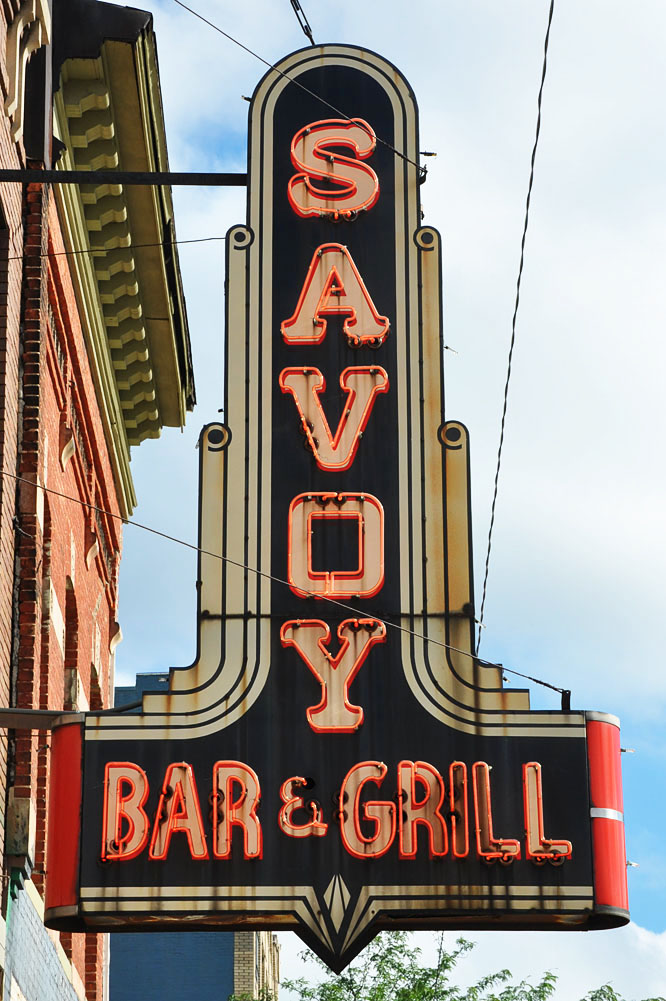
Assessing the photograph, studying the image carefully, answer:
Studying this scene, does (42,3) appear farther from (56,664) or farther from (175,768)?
(175,768)

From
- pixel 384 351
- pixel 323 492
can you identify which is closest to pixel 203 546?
pixel 323 492

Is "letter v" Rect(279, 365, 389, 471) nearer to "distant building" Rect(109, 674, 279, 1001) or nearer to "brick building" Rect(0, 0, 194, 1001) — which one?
"brick building" Rect(0, 0, 194, 1001)

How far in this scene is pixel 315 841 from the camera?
11328 mm

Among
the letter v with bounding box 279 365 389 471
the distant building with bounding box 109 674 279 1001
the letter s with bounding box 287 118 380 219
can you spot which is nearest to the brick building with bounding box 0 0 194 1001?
the letter v with bounding box 279 365 389 471

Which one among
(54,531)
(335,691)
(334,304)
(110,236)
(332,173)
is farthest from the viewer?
(110,236)

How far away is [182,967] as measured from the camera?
4259 cm

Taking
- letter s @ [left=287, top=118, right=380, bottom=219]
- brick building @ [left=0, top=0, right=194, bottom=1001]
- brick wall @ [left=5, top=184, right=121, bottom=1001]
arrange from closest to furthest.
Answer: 1. letter s @ [left=287, top=118, right=380, bottom=219]
2. brick building @ [left=0, top=0, right=194, bottom=1001]
3. brick wall @ [left=5, top=184, right=121, bottom=1001]

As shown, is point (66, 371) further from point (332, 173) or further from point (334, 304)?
point (334, 304)

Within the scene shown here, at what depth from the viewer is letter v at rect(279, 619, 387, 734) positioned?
11.7m

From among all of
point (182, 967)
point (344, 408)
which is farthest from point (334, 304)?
point (182, 967)

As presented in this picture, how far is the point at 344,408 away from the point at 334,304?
0.88 meters

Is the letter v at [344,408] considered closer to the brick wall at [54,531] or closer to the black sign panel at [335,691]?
the black sign panel at [335,691]

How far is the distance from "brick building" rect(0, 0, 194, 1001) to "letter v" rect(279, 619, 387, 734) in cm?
173

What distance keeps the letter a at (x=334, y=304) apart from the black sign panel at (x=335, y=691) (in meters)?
0.02
